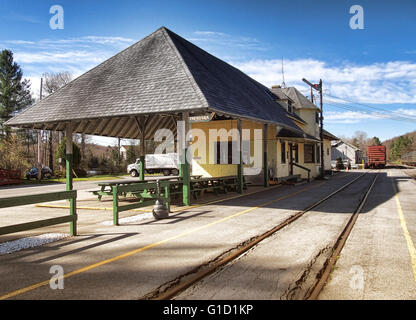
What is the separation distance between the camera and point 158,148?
1991 inches

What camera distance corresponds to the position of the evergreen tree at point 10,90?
42.7 metres

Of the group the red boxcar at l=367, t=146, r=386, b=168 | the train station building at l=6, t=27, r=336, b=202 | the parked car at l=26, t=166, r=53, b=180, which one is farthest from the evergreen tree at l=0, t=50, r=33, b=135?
the red boxcar at l=367, t=146, r=386, b=168

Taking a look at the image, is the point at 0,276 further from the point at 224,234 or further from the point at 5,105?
the point at 5,105

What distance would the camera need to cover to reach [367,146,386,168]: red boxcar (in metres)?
49.1

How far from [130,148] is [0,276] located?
45864 millimetres

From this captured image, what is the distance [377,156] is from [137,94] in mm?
48134

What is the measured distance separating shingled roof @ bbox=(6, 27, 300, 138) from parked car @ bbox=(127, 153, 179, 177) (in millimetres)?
19180

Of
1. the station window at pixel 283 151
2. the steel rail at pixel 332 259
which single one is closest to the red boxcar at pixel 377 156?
the station window at pixel 283 151

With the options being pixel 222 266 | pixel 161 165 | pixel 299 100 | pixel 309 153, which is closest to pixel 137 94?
pixel 222 266

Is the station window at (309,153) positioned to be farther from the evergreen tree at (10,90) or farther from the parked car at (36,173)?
the evergreen tree at (10,90)

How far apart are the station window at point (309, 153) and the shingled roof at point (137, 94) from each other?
42.9 ft

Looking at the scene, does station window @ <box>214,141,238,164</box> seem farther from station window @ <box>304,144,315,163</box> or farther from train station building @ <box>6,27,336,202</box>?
station window @ <box>304,144,315,163</box>
